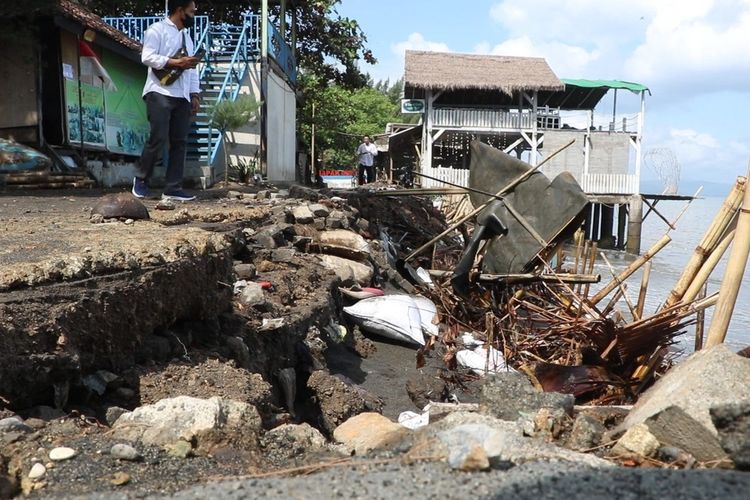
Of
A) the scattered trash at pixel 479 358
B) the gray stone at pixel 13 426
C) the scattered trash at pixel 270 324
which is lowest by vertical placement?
the scattered trash at pixel 479 358

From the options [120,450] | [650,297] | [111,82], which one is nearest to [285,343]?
[120,450]

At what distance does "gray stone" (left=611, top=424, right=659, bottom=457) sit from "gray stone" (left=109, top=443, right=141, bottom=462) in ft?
4.34

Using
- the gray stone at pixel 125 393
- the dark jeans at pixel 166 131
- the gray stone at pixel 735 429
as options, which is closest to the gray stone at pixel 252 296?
the gray stone at pixel 125 393

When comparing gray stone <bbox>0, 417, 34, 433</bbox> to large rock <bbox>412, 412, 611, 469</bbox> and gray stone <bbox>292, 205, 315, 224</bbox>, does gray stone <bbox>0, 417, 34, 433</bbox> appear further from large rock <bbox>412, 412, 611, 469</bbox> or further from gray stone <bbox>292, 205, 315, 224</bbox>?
gray stone <bbox>292, 205, 315, 224</bbox>

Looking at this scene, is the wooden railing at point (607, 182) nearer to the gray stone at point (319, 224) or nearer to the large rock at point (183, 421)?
the gray stone at point (319, 224)

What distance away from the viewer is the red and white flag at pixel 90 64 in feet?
32.2

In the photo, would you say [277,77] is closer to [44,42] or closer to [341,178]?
[44,42]

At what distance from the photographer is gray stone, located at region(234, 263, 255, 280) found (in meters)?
4.54

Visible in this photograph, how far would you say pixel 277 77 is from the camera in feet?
47.7

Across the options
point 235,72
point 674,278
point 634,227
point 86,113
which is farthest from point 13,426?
point 634,227

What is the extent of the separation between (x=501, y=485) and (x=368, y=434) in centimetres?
77

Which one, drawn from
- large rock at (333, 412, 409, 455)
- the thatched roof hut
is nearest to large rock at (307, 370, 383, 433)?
large rock at (333, 412, 409, 455)

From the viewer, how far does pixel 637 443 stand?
1932 millimetres

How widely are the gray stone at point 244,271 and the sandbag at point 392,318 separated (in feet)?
3.27
